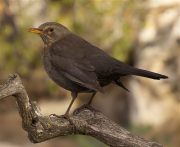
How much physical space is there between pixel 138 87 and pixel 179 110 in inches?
65.1

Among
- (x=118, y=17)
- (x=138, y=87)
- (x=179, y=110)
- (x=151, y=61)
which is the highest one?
(x=118, y=17)

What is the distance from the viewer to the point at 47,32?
13.9ft

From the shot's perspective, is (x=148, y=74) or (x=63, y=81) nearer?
(x=148, y=74)

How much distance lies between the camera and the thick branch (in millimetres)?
2865

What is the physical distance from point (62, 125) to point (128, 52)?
6631 mm

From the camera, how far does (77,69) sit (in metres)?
3.73

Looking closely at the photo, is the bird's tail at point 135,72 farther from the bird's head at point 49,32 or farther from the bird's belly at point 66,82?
the bird's head at point 49,32

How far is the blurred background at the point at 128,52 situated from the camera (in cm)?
802

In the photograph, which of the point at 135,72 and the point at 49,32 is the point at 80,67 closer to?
the point at 135,72

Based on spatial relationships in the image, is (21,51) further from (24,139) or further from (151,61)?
(151,61)

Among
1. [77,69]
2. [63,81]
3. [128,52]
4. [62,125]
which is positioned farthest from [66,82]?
[128,52]

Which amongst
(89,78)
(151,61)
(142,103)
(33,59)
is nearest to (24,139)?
(33,59)

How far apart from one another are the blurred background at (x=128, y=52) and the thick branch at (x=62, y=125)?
13.6 feet

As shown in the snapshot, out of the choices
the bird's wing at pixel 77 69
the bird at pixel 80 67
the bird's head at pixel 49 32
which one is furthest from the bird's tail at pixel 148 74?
the bird's head at pixel 49 32
